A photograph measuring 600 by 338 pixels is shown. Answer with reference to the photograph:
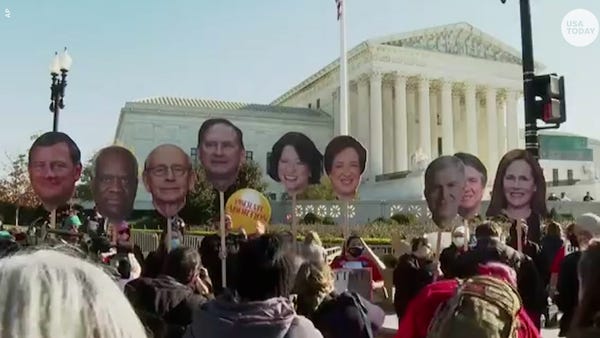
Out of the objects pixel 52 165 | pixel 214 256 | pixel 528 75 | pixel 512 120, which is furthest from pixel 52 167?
pixel 512 120

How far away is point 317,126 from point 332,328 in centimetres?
6061

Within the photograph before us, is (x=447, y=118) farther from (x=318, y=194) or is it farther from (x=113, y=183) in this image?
(x=113, y=183)

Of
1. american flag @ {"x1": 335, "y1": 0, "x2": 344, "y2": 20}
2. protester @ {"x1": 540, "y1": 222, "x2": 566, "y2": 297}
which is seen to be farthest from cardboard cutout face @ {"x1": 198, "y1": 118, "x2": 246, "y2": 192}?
american flag @ {"x1": 335, "y1": 0, "x2": 344, "y2": 20}

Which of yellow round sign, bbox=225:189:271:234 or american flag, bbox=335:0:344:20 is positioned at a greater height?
american flag, bbox=335:0:344:20

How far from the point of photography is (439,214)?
10.6 metres

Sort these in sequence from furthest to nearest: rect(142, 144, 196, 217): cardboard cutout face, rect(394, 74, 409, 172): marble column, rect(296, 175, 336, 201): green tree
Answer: rect(394, 74, 409, 172): marble column → rect(296, 175, 336, 201): green tree → rect(142, 144, 196, 217): cardboard cutout face

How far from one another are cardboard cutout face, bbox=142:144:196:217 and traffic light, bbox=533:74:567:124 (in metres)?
5.12

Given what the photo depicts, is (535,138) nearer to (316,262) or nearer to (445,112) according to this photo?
(316,262)

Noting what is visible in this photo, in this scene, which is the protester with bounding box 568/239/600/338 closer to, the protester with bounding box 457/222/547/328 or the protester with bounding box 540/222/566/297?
the protester with bounding box 457/222/547/328

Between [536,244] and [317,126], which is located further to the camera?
[317,126]

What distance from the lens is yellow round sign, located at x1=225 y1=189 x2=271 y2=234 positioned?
36.6 feet

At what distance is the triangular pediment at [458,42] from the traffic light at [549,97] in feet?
174

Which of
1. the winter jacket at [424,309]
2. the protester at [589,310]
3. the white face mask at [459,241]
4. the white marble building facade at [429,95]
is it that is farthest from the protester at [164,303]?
the white marble building facade at [429,95]

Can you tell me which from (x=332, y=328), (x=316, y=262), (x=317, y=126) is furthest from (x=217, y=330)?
(x=317, y=126)
